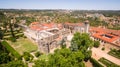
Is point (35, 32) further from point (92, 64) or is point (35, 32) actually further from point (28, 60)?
point (92, 64)

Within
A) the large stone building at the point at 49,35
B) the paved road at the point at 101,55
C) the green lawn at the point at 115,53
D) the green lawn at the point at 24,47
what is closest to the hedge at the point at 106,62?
the paved road at the point at 101,55

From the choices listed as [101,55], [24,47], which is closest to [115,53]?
[101,55]

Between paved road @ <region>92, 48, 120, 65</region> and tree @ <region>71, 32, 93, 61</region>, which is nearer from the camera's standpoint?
tree @ <region>71, 32, 93, 61</region>

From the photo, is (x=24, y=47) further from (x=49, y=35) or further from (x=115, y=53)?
(x=115, y=53)

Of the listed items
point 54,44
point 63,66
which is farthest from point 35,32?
point 63,66

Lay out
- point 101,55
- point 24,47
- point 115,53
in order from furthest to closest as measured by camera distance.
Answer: point 24,47 → point 115,53 → point 101,55

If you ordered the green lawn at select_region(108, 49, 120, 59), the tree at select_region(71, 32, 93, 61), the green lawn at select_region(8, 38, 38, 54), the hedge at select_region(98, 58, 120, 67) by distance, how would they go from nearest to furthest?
the hedge at select_region(98, 58, 120, 67) → the tree at select_region(71, 32, 93, 61) → the green lawn at select_region(108, 49, 120, 59) → the green lawn at select_region(8, 38, 38, 54)

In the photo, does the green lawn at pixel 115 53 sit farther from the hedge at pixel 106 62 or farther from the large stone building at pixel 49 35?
the large stone building at pixel 49 35

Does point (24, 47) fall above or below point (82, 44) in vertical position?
below

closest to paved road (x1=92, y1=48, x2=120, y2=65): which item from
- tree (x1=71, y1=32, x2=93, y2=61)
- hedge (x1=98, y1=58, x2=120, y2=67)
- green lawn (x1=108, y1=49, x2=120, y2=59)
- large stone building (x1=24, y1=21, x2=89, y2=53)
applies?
green lawn (x1=108, y1=49, x2=120, y2=59)

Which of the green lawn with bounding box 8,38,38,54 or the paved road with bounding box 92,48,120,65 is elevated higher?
the green lawn with bounding box 8,38,38,54

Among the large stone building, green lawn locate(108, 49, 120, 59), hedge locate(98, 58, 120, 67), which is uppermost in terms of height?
the large stone building

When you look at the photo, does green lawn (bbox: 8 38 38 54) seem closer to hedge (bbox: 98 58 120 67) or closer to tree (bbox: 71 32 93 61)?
tree (bbox: 71 32 93 61)
